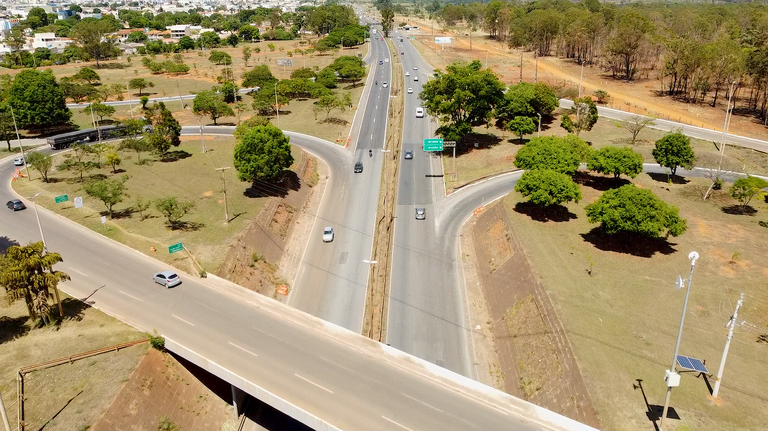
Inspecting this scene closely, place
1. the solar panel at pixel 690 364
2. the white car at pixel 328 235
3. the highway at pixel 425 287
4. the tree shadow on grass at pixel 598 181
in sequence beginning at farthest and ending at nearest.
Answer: the tree shadow on grass at pixel 598 181, the white car at pixel 328 235, the highway at pixel 425 287, the solar panel at pixel 690 364

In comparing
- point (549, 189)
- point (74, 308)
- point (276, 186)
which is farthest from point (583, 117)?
point (74, 308)

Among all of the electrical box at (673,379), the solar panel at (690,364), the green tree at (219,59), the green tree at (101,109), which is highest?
the green tree at (219,59)

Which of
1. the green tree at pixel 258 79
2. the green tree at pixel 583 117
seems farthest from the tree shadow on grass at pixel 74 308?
the green tree at pixel 258 79

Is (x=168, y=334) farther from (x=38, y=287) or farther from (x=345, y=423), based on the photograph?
(x=345, y=423)

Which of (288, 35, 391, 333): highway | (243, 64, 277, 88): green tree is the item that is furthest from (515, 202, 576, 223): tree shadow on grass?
(243, 64, 277, 88): green tree

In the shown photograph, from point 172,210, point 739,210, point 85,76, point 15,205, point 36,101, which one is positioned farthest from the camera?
point 85,76

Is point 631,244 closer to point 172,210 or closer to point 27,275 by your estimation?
point 172,210

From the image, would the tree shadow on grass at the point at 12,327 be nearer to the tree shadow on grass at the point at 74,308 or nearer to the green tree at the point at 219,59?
the tree shadow on grass at the point at 74,308
